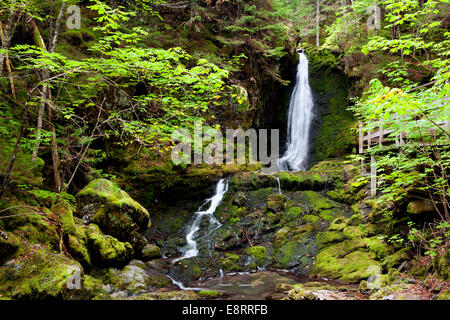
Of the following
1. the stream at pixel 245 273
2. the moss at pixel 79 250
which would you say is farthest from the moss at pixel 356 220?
the moss at pixel 79 250

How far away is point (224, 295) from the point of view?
6.17m

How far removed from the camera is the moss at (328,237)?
8470mm

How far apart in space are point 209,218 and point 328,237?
4503 millimetres

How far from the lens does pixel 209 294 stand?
611 centimetres

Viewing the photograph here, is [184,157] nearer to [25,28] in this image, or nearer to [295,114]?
[25,28]

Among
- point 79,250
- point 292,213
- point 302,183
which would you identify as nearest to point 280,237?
point 292,213

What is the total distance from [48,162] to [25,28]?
395 cm

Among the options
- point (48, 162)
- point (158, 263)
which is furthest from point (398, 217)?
point (48, 162)

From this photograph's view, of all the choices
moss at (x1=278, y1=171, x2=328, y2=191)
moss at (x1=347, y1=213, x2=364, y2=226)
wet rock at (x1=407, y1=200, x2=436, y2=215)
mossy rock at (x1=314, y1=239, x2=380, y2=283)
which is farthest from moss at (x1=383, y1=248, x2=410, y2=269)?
moss at (x1=278, y1=171, x2=328, y2=191)

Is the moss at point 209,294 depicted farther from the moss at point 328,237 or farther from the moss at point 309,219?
the moss at point 309,219

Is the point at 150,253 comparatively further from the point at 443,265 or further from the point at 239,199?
the point at 443,265

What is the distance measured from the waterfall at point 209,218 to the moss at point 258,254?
1786 millimetres

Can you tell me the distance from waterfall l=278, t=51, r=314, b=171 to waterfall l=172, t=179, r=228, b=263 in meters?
5.55
